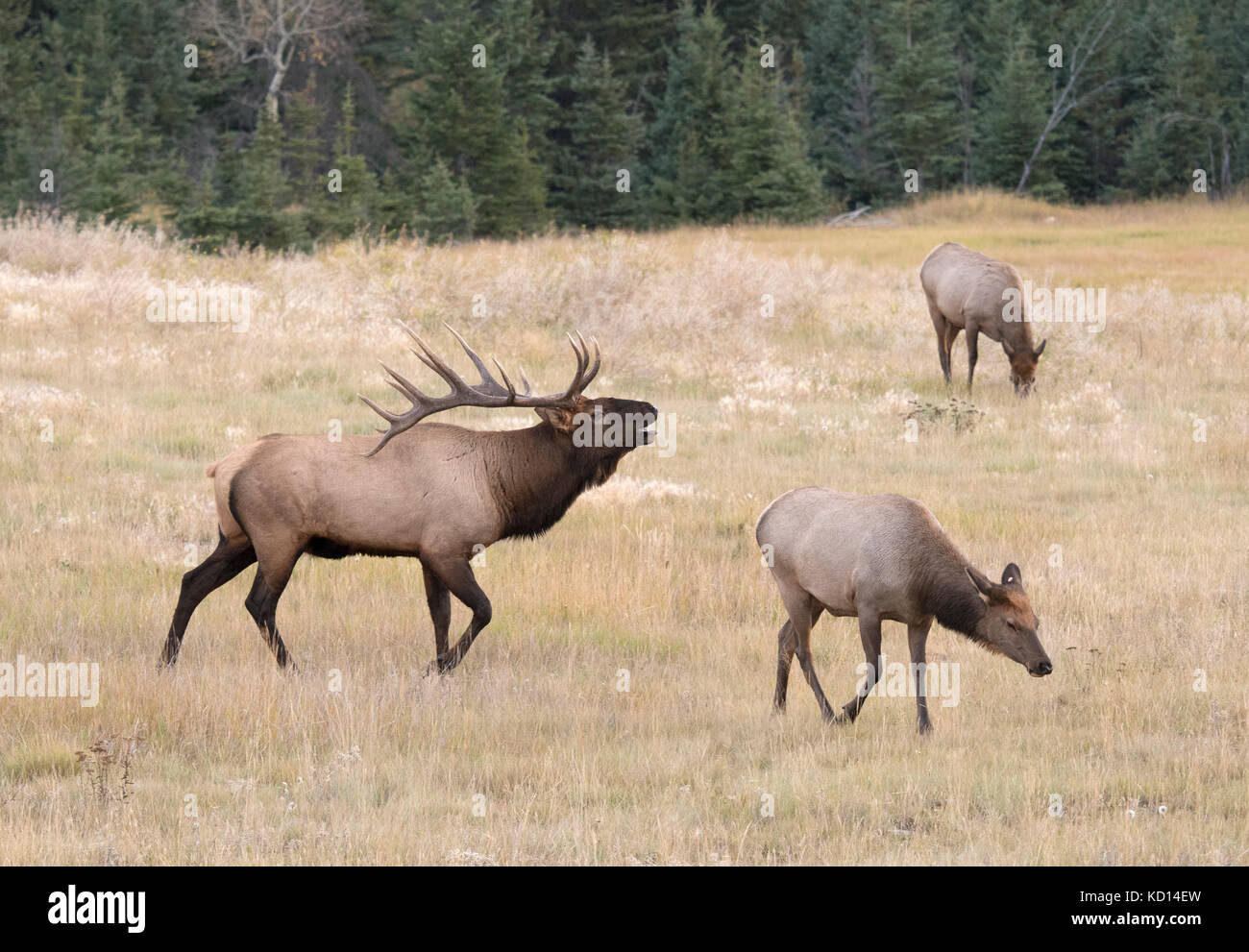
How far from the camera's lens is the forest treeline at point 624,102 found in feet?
140

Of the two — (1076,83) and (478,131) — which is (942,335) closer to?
(478,131)

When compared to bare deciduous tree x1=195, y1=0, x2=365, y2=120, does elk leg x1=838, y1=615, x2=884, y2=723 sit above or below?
below

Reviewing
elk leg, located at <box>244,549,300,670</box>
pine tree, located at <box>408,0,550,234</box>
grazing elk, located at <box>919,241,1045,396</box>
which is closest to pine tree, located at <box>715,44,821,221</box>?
pine tree, located at <box>408,0,550,234</box>

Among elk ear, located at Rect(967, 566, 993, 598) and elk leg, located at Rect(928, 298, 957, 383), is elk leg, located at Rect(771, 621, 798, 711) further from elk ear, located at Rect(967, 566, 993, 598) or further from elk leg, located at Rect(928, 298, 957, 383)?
elk leg, located at Rect(928, 298, 957, 383)

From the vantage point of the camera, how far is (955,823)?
615cm

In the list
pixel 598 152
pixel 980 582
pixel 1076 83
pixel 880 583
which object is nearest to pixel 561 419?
pixel 880 583

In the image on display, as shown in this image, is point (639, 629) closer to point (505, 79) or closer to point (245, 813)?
point (245, 813)

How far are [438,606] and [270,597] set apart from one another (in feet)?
2.99

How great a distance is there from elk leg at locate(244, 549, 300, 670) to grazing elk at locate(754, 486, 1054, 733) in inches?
102

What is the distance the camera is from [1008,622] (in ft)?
23.4

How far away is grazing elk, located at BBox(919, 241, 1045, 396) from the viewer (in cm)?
1719

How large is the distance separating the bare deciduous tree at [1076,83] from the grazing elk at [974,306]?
102 ft

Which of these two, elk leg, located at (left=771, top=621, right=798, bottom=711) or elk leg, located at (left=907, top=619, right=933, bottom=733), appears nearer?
elk leg, located at (left=907, top=619, right=933, bottom=733)

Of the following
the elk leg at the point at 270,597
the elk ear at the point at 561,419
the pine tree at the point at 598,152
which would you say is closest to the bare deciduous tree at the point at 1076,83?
the pine tree at the point at 598,152
